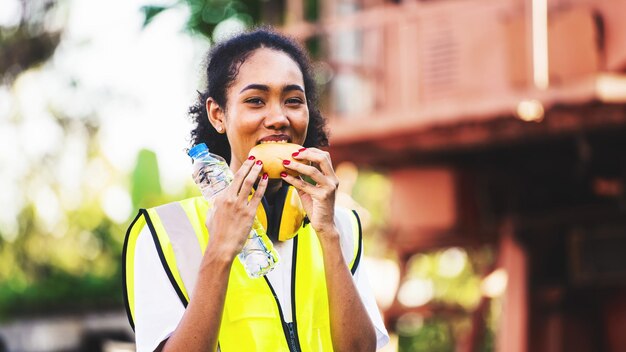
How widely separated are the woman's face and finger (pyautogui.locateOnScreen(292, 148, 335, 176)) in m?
0.11

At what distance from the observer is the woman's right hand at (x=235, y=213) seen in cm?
279

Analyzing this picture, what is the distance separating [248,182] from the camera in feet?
9.29

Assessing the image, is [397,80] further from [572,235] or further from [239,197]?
[239,197]

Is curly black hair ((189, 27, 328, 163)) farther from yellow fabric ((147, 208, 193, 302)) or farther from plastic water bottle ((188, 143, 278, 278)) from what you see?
yellow fabric ((147, 208, 193, 302))

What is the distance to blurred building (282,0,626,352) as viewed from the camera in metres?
8.52

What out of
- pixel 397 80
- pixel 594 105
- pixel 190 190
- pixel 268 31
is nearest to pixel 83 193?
pixel 190 190

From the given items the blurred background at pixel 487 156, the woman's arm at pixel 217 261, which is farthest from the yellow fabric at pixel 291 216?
the blurred background at pixel 487 156

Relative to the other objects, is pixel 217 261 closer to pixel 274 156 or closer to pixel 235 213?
pixel 235 213

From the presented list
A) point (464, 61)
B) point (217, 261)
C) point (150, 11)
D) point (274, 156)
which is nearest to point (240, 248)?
point (217, 261)

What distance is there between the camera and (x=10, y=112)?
71.7ft

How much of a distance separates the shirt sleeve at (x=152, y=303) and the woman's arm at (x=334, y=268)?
0.39 metres

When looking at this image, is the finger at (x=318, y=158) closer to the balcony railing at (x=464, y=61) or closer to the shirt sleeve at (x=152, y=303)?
the shirt sleeve at (x=152, y=303)

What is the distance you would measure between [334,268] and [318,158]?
0.96 feet

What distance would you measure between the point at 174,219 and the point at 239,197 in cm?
28
